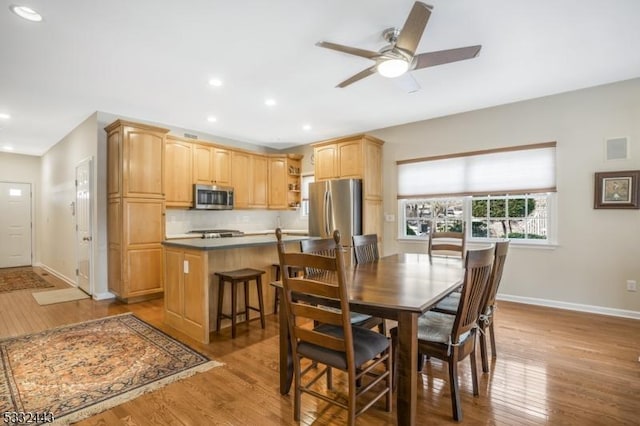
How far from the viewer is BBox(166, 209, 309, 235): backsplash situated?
5.50 meters

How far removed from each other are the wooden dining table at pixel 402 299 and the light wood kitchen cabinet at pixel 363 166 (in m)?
2.43

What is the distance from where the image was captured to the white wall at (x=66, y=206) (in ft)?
15.0

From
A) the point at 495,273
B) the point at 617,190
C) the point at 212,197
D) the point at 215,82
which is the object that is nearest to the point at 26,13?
the point at 215,82

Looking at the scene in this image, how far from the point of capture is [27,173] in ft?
24.6

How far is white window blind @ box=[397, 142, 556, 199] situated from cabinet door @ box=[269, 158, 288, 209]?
8.17 ft

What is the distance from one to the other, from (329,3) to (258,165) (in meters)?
4.43

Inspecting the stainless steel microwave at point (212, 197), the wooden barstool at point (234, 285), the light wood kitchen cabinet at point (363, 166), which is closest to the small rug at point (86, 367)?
the wooden barstool at point (234, 285)

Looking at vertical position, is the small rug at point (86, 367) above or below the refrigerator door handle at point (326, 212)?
below

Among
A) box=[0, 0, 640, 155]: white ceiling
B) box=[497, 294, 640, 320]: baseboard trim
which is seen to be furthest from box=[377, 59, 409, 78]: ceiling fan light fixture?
box=[497, 294, 640, 320]: baseboard trim

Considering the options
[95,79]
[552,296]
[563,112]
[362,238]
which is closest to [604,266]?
[552,296]

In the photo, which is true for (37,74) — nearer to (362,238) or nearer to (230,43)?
(230,43)

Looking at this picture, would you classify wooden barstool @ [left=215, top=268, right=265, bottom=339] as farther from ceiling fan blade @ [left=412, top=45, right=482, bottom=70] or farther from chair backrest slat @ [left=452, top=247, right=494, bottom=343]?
ceiling fan blade @ [left=412, top=45, right=482, bottom=70]

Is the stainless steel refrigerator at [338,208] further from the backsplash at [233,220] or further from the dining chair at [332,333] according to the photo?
the dining chair at [332,333]

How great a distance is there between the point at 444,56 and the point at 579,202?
284 cm
